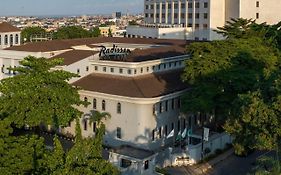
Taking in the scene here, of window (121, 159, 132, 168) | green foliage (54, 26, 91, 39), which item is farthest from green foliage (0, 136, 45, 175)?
green foliage (54, 26, 91, 39)

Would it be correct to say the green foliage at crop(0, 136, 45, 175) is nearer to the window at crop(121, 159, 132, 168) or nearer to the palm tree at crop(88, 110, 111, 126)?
the window at crop(121, 159, 132, 168)

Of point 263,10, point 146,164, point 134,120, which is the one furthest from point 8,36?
point 263,10

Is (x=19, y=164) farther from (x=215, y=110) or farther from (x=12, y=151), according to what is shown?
(x=215, y=110)

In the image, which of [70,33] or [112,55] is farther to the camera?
[70,33]

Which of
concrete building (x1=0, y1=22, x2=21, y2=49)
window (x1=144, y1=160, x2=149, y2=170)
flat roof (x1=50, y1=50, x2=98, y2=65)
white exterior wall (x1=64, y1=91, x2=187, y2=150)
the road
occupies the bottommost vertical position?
the road

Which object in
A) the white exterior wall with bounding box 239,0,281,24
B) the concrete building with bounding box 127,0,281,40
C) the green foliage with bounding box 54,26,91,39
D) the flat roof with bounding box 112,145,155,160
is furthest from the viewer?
the green foliage with bounding box 54,26,91,39

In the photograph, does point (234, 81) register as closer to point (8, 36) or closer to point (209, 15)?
point (8, 36)

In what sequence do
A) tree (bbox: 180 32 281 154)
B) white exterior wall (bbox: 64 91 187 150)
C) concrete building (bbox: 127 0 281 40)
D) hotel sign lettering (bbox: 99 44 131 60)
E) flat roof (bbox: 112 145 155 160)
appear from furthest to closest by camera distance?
1. concrete building (bbox: 127 0 281 40)
2. hotel sign lettering (bbox: 99 44 131 60)
3. white exterior wall (bbox: 64 91 187 150)
4. flat roof (bbox: 112 145 155 160)
5. tree (bbox: 180 32 281 154)

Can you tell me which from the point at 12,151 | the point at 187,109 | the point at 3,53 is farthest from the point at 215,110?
the point at 3,53
